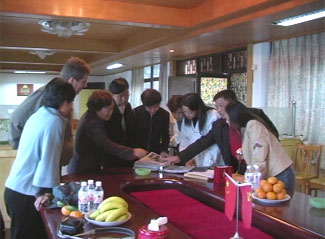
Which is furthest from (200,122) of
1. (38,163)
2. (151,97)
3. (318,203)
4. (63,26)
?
(63,26)

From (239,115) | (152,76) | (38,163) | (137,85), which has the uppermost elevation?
(152,76)

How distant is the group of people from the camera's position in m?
2.00

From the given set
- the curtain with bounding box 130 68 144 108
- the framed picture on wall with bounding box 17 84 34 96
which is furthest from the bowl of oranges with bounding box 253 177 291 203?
the framed picture on wall with bounding box 17 84 34 96

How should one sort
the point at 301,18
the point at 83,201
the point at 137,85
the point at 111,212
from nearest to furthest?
the point at 111,212 < the point at 83,201 < the point at 301,18 < the point at 137,85

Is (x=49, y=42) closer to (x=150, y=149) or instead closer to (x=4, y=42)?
(x=4, y=42)

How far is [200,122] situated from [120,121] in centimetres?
72

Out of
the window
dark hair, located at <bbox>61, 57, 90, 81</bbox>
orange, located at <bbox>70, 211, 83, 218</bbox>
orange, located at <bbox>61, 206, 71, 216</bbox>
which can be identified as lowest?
orange, located at <bbox>61, 206, 71, 216</bbox>

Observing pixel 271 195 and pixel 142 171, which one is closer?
pixel 271 195

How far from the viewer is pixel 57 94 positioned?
210 centimetres

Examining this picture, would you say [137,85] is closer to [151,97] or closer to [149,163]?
[151,97]

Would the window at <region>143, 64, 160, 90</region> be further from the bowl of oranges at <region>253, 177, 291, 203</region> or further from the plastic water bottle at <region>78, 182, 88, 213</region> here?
the plastic water bottle at <region>78, 182, 88, 213</region>

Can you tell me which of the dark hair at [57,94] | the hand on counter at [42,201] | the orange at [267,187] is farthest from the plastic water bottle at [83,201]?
the orange at [267,187]

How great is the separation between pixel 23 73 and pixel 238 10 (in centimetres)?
1006

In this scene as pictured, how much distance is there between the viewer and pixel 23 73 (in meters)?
12.2
